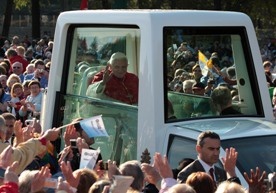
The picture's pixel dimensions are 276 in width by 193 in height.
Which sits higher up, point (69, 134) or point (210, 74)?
point (210, 74)

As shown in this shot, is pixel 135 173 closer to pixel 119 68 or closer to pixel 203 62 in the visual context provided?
pixel 119 68

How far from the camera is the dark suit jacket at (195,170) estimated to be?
6.42 m

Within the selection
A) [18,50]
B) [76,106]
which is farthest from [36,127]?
[18,50]

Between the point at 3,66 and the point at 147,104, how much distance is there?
969cm

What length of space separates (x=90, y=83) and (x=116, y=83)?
1.56 ft

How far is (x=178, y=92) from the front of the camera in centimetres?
758

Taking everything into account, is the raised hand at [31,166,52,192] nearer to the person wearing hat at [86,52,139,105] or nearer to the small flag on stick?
the small flag on stick

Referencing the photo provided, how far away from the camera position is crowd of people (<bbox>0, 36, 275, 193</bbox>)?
209 inches

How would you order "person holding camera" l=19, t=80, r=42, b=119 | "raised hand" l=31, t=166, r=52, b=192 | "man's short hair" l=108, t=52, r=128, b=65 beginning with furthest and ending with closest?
"person holding camera" l=19, t=80, r=42, b=119
"man's short hair" l=108, t=52, r=128, b=65
"raised hand" l=31, t=166, r=52, b=192

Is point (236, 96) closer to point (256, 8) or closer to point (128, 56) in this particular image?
point (128, 56)

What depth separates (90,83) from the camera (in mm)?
8266

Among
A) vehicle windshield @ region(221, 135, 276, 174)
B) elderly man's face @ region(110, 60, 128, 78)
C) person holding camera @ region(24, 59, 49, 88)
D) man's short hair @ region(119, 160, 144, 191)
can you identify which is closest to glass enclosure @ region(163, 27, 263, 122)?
elderly man's face @ region(110, 60, 128, 78)

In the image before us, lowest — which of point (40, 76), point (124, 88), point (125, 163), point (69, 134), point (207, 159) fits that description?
point (125, 163)

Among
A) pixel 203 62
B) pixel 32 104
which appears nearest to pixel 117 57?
pixel 203 62
